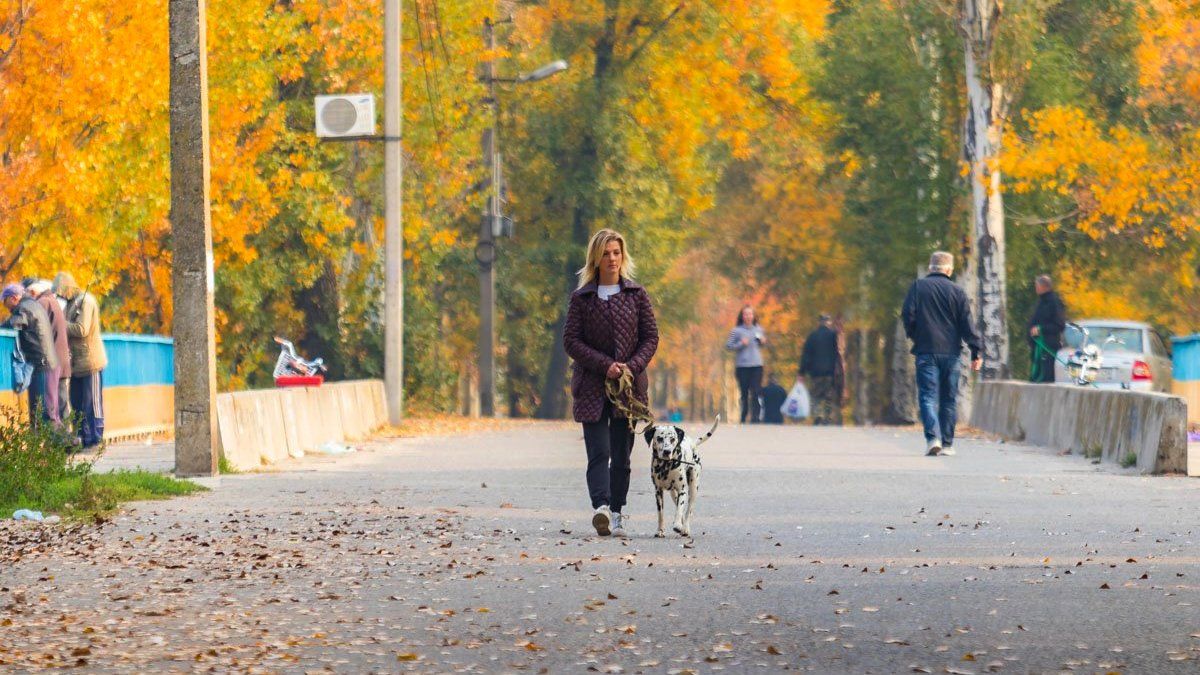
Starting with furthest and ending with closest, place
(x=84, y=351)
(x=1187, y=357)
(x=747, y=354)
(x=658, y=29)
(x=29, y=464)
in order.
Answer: (x=658, y=29) < (x=747, y=354) < (x=1187, y=357) < (x=84, y=351) < (x=29, y=464)

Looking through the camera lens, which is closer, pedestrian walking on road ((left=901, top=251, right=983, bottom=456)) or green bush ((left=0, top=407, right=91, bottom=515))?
green bush ((left=0, top=407, right=91, bottom=515))

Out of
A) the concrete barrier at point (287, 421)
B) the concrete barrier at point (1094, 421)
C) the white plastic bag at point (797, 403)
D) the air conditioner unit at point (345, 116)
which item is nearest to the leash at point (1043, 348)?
the concrete barrier at point (1094, 421)

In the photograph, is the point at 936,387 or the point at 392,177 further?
the point at 392,177

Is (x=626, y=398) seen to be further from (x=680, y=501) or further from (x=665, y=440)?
(x=680, y=501)

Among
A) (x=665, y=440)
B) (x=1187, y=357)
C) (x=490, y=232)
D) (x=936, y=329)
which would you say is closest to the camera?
(x=665, y=440)

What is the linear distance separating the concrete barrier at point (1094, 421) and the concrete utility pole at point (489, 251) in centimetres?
1304

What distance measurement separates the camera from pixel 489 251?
40.0m

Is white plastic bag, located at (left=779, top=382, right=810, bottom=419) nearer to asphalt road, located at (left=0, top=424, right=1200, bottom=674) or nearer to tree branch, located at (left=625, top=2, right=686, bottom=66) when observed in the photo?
tree branch, located at (left=625, top=2, right=686, bottom=66)

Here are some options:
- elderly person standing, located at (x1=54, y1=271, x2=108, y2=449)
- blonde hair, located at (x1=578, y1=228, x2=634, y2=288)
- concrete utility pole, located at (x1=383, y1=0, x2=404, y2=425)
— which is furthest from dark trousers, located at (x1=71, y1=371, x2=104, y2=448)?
blonde hair, located at (x1=578, y1=228, x2=634, y2=288)

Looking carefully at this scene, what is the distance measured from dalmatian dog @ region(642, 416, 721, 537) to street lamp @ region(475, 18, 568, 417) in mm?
25856

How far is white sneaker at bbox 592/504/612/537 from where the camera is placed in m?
12.7

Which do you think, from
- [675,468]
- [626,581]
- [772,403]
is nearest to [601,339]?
[675,468]

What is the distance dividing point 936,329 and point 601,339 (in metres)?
9.35

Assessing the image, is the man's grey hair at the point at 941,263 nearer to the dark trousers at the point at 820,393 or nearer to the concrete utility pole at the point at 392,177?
the concrete utility pole at the point at 392,177
